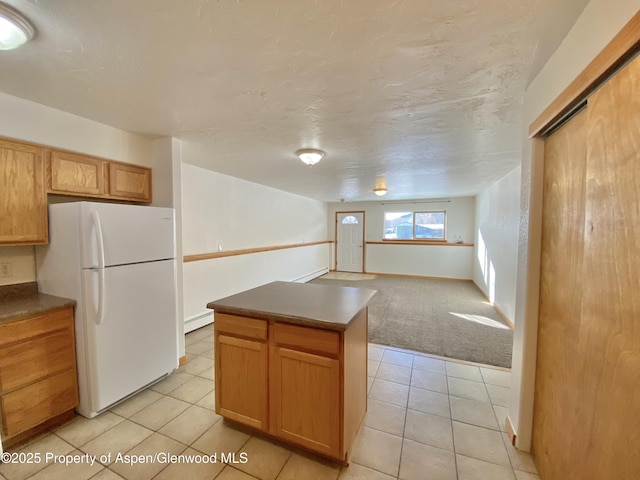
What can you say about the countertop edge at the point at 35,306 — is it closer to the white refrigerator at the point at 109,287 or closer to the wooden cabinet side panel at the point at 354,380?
the white refrigerator at the point at 109,287

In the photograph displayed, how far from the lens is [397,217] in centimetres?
759

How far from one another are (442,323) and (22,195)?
15.3 ft

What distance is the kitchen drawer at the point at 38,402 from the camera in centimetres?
160

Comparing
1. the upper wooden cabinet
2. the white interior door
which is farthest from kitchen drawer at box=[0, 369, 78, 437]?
the white interior door

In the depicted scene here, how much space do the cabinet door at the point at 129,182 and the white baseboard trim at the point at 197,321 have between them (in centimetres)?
171

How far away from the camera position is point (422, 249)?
7207mm

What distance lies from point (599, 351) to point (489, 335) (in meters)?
2.85

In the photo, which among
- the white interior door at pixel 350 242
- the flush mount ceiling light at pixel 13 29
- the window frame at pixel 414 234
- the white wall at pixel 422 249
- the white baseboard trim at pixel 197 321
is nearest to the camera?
the flush mount ceiling light at pixel 13 29

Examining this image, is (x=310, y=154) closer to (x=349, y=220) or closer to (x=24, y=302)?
(x=24, y=302)

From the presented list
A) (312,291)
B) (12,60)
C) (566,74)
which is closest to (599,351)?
(566,74)

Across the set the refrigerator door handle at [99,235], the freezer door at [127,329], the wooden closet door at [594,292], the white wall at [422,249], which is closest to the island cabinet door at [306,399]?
the wooden closet door at [594,292]

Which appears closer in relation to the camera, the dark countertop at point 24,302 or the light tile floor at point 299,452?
the light tile floor at point 299,452

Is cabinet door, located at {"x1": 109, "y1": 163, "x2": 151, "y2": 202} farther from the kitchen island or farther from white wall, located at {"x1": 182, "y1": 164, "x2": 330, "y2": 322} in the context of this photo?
the kitchen island

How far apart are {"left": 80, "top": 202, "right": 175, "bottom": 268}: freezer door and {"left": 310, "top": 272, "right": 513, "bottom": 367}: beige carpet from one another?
2.65 m
